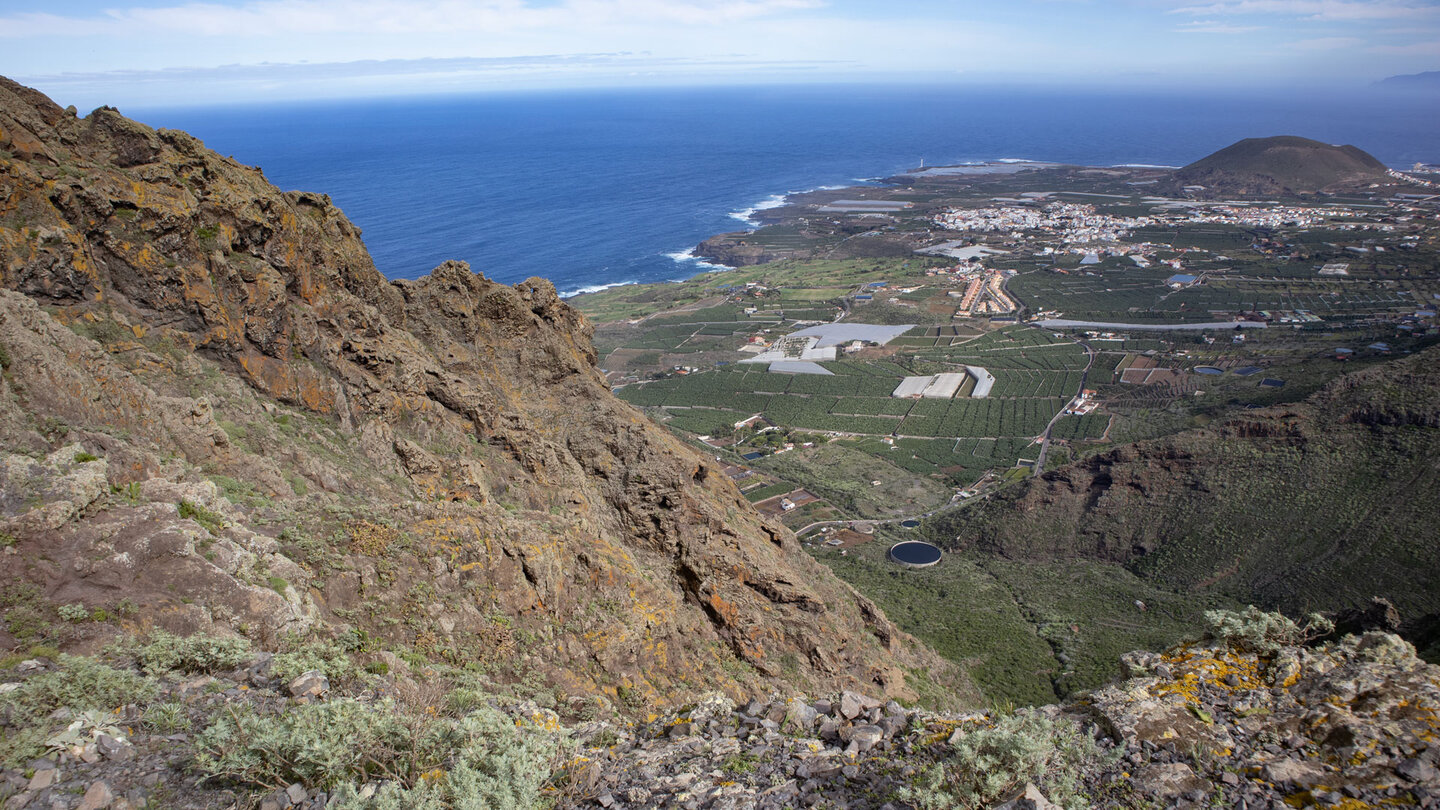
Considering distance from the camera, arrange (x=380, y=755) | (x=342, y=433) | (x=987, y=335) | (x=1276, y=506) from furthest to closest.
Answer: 1. (x=987, y=335)
2. (x=1276, y=506)
3. (x=342, y=433)
4. (x=380, y=755)

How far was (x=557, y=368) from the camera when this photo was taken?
29.7 meters

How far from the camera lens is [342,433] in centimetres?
1931

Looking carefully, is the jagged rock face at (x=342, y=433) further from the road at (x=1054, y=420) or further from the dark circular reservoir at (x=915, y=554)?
the road at (x=1054, y=420)

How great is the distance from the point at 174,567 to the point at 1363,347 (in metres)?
111

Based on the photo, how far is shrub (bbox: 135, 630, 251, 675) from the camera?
9.75m

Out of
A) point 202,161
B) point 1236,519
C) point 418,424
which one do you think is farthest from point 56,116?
point 1236,519

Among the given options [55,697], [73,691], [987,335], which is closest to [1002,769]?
[73,691]

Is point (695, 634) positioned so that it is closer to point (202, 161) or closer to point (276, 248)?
point (276, 248)

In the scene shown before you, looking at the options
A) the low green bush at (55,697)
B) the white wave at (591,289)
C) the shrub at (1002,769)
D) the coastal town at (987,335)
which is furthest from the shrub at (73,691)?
the white wave at (591,289)

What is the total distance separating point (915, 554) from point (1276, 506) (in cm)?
2167

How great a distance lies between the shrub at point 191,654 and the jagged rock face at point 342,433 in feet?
2.18

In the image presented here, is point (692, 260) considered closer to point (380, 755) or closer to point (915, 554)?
point (915, 554)

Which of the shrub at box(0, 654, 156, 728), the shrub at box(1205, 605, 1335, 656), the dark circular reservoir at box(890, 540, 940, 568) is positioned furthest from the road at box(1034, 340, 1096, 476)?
the shrub at box(0, 654, 156, 728)

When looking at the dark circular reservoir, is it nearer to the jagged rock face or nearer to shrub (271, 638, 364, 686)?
the jagged rock face
